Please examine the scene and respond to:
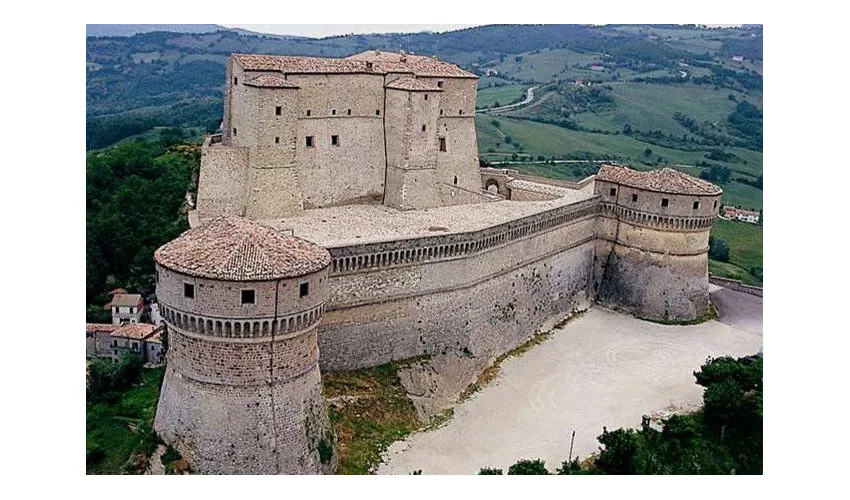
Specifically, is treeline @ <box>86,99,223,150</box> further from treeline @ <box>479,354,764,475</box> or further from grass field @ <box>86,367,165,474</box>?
treeline @ <box>479,354,764,475</box>

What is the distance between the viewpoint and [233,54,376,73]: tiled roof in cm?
2884

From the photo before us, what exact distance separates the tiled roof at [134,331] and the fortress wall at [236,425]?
42.6 ft

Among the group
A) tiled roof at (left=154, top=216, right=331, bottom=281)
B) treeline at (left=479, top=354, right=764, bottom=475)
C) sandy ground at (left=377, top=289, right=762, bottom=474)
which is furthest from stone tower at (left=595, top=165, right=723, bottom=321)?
tiled roof at (left=154, top=216, right=331, bottom=281)

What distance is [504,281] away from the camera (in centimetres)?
3045

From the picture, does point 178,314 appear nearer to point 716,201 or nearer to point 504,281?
point 504,281

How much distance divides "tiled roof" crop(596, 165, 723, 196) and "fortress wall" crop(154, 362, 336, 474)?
21640 millimetres

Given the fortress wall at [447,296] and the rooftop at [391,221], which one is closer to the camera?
the fortress wall at [447,296]

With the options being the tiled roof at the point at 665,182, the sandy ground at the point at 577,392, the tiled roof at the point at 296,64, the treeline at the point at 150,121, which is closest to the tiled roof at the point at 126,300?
the tiled roof at the point at 296,64

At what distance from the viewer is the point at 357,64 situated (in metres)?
31.8

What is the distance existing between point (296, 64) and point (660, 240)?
18.0 m

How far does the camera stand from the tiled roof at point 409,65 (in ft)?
108

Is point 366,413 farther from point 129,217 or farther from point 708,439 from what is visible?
point 129,217

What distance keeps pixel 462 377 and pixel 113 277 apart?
19.0m

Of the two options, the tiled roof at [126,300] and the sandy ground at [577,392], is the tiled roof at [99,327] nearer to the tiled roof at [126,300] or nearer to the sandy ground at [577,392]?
the tiled roof at [126,300]
